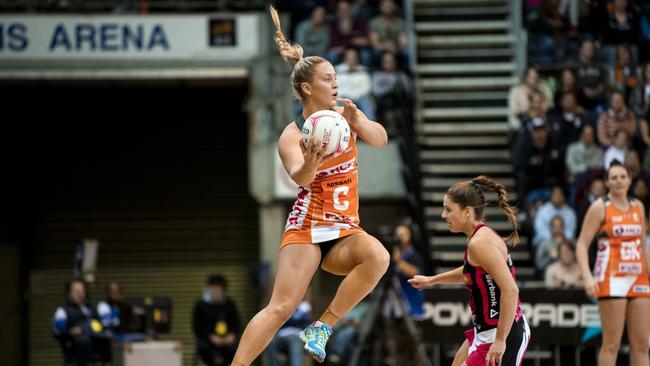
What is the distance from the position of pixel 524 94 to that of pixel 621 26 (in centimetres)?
233

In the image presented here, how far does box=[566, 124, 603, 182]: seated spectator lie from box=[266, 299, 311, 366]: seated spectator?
3.90m

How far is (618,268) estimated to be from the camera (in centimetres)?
956

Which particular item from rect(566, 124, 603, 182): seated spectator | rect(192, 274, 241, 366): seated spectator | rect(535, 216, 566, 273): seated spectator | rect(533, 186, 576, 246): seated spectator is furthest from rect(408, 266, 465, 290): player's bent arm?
rect(566, 124, 603, 182): seated spectator

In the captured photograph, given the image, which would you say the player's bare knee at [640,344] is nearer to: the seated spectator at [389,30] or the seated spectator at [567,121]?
the seated spectator at [567,121]

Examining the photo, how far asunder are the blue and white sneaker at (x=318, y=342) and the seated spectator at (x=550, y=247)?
26.7ft

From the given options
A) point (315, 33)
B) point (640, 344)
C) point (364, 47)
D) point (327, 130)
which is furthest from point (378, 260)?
point (315, 33)

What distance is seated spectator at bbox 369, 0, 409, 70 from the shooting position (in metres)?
18.1

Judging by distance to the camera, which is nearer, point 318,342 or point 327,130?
point 327,130

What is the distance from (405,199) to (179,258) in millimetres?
5634

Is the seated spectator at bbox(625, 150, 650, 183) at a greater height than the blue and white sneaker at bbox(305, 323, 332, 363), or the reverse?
the seated spectator at bbox(625, 150, 650, 183)

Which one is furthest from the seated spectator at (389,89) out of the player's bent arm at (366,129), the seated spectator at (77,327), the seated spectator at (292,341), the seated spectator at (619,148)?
the player's bent arm at (366,129)

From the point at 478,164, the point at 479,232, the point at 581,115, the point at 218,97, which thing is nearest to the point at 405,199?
the point at 478,164

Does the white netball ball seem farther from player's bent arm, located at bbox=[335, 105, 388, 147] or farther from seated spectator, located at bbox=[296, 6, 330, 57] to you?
seated spectator, located at bbox=[296, 6, 330, 57]

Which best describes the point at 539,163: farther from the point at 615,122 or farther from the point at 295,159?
the point at 295,159
